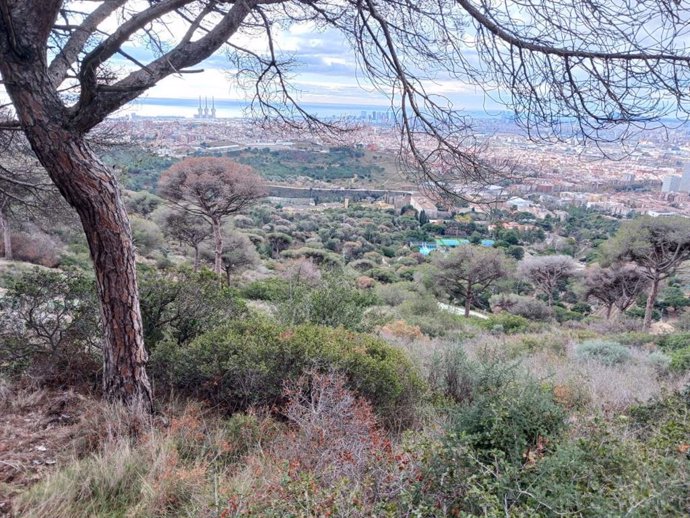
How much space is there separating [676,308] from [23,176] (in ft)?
71.6

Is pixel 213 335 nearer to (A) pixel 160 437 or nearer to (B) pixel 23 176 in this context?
(A) pixel 160 437

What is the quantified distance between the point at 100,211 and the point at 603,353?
7.83 m

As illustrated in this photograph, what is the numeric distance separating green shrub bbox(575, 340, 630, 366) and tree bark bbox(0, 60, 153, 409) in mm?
6429

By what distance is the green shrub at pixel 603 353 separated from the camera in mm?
6742

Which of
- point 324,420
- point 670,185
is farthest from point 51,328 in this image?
point 670,185

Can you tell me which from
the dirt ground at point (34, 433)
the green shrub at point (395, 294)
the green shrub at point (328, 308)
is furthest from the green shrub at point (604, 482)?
the green shrub at point (395, 294)

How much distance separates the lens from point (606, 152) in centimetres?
225

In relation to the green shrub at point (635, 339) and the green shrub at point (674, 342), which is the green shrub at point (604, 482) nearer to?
the green shrub at point (674, 342)

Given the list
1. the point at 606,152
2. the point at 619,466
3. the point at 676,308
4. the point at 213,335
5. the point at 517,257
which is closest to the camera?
the point at 619,466

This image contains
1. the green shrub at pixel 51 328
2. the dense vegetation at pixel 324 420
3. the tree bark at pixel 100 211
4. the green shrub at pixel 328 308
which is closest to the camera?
the dense vegetation at pixel 324 420

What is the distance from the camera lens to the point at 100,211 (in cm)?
244

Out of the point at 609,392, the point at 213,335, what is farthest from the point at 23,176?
the point at 609,392

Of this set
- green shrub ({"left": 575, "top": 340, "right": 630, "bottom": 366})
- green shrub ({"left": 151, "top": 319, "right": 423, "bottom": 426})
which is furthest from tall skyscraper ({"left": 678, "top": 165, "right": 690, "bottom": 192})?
green shrub ({"left": 151, "top": 319, "right": 423, "bottom": 426})

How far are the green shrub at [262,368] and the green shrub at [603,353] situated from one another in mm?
4712
